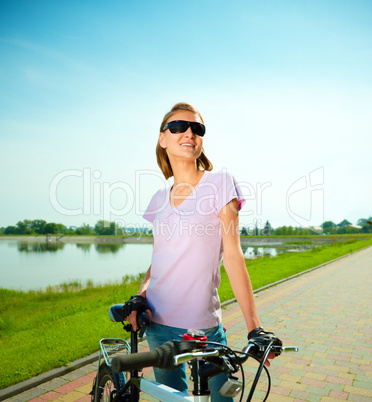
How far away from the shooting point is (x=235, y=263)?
161 centimetres

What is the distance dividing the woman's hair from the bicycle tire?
4.03 ft

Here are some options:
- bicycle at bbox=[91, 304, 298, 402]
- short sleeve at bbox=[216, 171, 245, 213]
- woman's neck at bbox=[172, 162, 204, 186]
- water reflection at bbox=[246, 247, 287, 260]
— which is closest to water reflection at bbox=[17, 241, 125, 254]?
water reflection at bbox=[246, 247, 287, 260]

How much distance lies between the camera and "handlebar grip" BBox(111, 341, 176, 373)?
1046 mm

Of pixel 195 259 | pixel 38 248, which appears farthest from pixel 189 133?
pixel 38 248

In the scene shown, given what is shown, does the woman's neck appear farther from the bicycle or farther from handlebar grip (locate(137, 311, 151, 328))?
the bicycle

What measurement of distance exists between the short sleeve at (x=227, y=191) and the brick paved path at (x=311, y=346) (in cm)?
282

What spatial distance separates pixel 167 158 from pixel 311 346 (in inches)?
169

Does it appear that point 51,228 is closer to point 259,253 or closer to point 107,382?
point 259,253

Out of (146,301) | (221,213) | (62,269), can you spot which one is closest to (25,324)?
(146,301)

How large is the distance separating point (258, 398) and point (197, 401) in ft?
9.47

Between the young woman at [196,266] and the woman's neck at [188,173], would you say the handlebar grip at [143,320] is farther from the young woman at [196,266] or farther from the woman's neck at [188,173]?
the woman's neck at [188,173]

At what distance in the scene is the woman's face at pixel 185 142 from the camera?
1.92 metres

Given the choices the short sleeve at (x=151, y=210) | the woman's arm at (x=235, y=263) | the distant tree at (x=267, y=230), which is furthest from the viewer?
the distant tree at (x=267, y=230)

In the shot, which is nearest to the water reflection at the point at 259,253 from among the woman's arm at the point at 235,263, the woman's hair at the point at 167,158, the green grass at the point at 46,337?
the green grass at the point at 46,337
